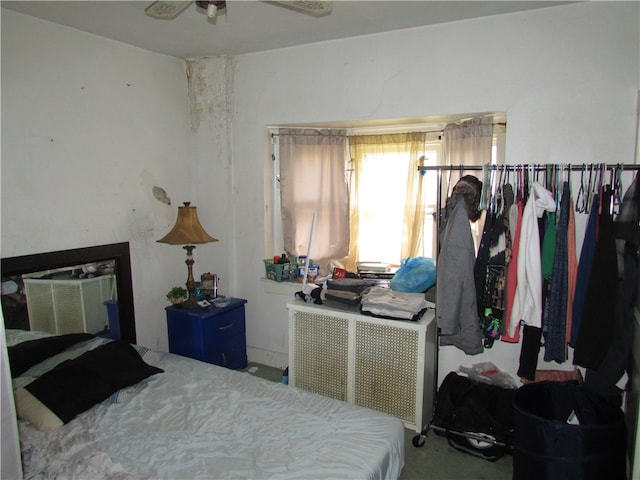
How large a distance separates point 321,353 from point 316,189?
133cm

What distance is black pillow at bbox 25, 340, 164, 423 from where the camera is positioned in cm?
205

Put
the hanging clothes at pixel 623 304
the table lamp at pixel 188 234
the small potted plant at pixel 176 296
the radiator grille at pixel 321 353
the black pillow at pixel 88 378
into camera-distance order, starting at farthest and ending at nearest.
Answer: the small potted plant at pixel 176 296 → the table lamp at pixel 188 234 → the radiator grille at pixel 321 353 → the black pillow at pixel 88 378 → the hanging clothes at pixel 623 304

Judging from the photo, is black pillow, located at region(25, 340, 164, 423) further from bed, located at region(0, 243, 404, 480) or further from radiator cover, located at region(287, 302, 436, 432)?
radiator cover, located at region(287, 302, 436, 432)

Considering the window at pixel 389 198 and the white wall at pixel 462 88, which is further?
the window at pixel 389 198

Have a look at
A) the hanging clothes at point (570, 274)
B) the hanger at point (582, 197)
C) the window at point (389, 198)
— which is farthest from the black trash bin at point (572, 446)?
the window at point (389, 198)

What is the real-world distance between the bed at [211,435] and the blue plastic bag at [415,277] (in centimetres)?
96

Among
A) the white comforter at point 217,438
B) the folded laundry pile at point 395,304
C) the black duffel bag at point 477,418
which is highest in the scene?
the folded laundry pile at point 395,304

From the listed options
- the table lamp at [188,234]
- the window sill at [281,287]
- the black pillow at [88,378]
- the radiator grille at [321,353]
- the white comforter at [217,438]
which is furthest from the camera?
the window sill at [281,287]

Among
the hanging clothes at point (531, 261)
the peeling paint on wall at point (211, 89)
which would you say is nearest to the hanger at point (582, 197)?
the hanging clothes at point (531, 261)

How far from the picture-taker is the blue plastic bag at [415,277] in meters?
2.76

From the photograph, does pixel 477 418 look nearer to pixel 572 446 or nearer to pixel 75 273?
pixel 572 446

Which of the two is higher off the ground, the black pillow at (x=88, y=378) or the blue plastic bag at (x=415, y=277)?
the blue plastic bag at (x=415, y=277)

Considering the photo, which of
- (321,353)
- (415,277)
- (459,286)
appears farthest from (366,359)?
(459,286)

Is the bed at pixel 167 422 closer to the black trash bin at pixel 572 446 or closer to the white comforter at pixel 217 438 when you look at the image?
the white comforter at pixel 217 438
